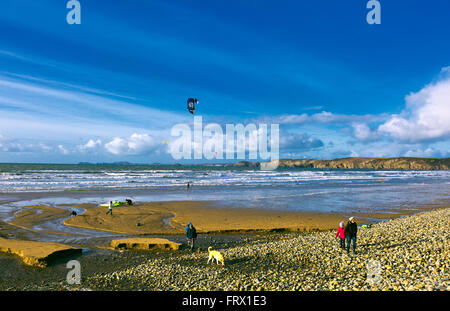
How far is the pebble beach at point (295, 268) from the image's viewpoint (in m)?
7.93

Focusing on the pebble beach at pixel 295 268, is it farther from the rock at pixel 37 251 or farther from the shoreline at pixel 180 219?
the shoreline at pixel 180 219

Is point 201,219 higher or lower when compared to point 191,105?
lower

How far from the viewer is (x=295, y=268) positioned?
9.73 metres

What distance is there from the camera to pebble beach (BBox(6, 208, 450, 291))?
7930 millimetres

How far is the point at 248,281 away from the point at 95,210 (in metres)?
18.8

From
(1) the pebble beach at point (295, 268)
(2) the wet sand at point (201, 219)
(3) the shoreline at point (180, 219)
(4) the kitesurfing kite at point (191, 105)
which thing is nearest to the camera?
(1) the pebble beach at point (295, 268)

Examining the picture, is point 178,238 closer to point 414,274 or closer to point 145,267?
point 145,267

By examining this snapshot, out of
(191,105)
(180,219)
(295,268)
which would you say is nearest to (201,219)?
(180,219)

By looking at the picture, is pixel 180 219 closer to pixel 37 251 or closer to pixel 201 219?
pixel 201 219

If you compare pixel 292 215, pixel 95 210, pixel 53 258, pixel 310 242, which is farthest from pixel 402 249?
pixel 95 210

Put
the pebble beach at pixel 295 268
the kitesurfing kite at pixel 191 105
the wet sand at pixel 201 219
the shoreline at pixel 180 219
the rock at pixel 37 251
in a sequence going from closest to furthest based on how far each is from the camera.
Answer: the pebble beach at pixel 295 268
the rock at pixel 37 251
the shoreline at pixel 180 219
the wet sand at pixel 201 219
the kitesurfing kite at pixel 191 105

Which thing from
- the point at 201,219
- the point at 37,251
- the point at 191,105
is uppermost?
the point at 191,105

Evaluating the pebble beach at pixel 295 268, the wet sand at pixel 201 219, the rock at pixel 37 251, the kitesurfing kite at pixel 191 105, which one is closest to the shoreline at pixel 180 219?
the wet sand at pixel 201 219
